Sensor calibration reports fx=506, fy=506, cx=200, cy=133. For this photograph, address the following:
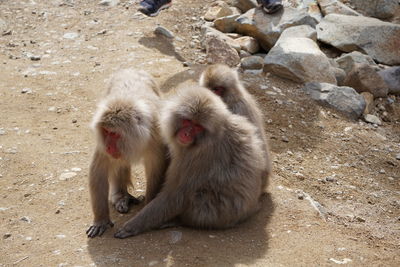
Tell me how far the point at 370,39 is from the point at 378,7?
6.65ft

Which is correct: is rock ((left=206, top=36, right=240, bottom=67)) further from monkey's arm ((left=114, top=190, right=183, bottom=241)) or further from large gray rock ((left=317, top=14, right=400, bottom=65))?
monkey's arm ((left=114, top=190, right=183, bottom=241))

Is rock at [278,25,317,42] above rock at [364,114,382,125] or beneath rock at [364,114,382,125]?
above

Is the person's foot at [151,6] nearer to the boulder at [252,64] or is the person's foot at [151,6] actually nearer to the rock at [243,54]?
the rock at [243,54]

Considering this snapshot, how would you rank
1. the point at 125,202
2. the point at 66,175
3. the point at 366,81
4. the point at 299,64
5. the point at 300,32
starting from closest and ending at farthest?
the point at 125,202 < the point at 66,175 < the point at 299,64 < the point at 366,81 < the point at 300,32

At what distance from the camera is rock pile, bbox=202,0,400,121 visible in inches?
292

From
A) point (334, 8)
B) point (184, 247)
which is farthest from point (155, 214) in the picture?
point (334, 8)

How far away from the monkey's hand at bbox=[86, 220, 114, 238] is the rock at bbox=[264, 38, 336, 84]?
13.3ft

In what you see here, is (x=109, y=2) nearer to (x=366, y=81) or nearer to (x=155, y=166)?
(x=366, y=81)

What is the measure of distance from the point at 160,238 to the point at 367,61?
5.65 meters

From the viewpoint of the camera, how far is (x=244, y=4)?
970cm

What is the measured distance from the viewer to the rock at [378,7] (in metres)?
10.4

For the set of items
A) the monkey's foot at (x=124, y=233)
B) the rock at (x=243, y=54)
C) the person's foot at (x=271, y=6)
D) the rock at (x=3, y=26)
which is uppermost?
the person's foot at (x=271, y=6)

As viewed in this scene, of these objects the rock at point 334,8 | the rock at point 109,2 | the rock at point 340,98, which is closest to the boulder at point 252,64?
the rock at point 340,98

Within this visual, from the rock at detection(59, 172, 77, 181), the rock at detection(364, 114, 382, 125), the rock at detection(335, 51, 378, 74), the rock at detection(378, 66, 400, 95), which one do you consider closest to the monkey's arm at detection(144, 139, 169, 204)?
the rock at detection(59, 172, 77, 181)
